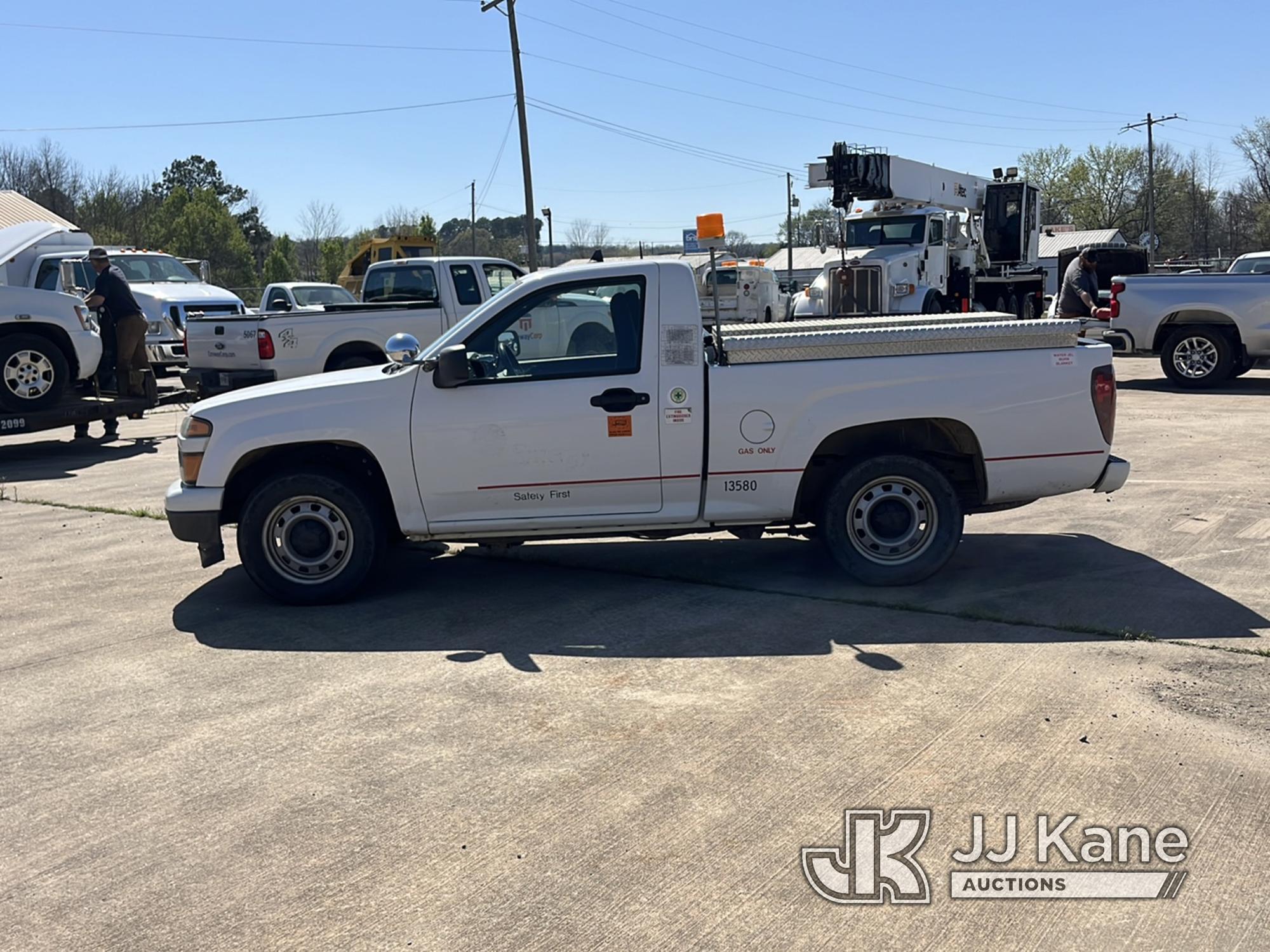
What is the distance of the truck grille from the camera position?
2273 cm

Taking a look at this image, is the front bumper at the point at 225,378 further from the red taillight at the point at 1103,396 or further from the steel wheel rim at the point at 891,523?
the red taillight at the point at 1103,396

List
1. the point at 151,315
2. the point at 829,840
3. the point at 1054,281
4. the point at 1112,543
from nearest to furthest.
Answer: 1. the point at 829,840
2. the point at 1112,543
3. the point at 151,315
4. the point at 1054,281

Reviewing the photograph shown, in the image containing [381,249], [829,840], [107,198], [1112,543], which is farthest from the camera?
[107,198]

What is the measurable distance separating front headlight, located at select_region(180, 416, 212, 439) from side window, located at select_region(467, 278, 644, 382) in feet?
5.13

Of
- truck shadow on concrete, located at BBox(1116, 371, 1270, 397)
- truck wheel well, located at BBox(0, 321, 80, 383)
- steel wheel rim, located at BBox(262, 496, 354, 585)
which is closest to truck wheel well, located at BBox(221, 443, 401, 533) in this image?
steel wheel rim, located at BBox(262, 496, 354, 585)

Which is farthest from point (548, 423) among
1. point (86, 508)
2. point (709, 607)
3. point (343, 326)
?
point (343, 326)

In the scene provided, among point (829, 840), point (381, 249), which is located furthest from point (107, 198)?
point (829, 840)

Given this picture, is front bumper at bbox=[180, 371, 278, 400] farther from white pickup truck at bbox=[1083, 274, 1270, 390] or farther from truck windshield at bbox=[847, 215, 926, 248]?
truck windshield at bbox=[847, 215, 926, 248]

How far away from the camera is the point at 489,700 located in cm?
531

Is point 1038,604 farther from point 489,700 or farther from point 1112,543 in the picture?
point 489,700

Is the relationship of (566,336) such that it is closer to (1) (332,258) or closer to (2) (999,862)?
(2) (999,862)

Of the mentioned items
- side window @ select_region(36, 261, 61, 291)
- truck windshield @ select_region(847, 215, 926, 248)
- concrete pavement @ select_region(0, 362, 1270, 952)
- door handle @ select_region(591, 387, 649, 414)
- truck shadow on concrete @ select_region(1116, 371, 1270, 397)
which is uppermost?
truck windshield @ select_region(847, 215, 926, 248)

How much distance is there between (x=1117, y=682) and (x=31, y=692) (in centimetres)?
499

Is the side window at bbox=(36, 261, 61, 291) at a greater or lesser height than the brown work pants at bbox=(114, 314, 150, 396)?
greater
